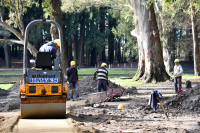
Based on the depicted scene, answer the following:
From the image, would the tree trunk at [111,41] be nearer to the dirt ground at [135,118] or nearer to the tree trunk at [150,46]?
the tree trunk at [150,46]

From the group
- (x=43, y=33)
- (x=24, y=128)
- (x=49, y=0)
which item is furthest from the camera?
(x=43, y=33)

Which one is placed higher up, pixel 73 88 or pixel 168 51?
pixel 168 51

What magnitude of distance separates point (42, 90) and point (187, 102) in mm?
5285

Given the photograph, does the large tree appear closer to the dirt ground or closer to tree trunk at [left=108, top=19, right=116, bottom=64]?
the dirt ground

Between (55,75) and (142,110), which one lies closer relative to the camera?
(55,75)

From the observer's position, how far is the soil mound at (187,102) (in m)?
9.82

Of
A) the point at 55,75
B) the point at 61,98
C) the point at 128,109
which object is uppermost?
the point at 55,75

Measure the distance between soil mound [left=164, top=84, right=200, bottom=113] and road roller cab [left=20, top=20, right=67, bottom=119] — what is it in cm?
437

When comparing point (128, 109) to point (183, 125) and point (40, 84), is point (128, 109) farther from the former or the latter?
point (40, 84)

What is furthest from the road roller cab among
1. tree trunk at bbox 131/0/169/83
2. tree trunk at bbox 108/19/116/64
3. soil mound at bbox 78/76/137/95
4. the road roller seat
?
tree trunk at bbox 108/19/116/64

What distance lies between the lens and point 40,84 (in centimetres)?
789

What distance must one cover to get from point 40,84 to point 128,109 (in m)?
3.89

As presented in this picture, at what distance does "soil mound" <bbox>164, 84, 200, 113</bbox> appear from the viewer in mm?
9823

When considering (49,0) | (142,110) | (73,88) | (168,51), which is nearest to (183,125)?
(142,110)
